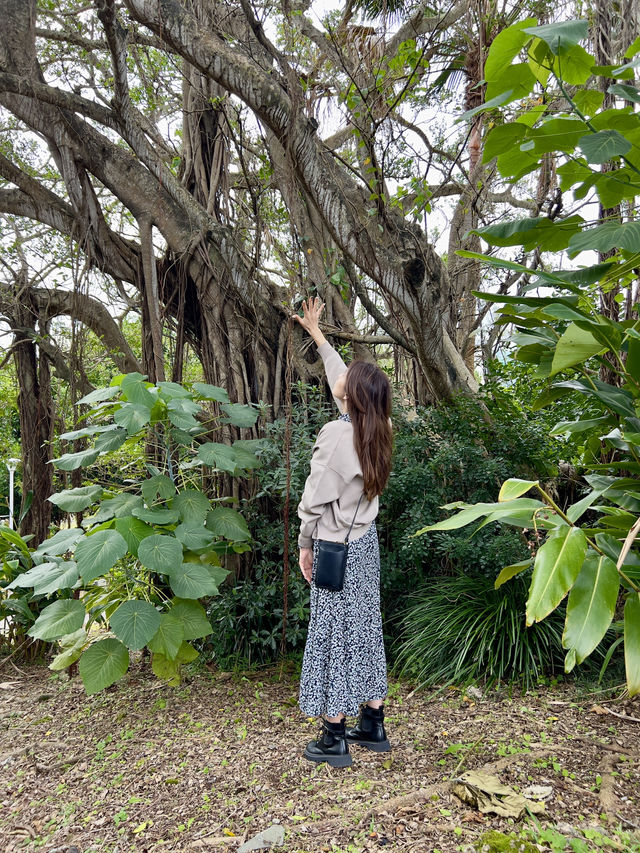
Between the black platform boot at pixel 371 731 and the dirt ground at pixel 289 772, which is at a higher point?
the black platform boot at pixel 371 731

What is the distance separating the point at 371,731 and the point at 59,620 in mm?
1361

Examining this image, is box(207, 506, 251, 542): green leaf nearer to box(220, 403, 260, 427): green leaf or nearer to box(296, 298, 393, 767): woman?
box(220, 403, 260, 427): green leaf

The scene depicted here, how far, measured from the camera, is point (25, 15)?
333 cm

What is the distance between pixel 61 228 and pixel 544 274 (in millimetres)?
3283

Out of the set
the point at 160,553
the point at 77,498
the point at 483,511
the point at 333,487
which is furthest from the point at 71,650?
the point at 483,511

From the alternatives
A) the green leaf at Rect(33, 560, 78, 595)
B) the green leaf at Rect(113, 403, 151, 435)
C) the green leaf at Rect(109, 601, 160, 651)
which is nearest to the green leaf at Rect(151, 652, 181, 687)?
the green leaf at Rect(109, 601, 160, 651)

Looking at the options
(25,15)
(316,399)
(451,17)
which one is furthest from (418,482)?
(451,17)

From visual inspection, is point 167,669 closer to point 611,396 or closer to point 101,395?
point 101,395

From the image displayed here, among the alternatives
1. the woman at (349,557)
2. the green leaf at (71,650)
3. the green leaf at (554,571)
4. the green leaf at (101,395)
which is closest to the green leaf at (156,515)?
the green leaf at (101,395)

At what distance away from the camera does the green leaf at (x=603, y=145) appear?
1303 mm

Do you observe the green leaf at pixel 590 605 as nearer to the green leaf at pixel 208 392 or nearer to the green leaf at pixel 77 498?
the green leaf at pixel 208 392

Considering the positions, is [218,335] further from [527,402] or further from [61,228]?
[527,402]

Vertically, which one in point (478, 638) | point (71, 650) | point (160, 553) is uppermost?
point (160, 553)

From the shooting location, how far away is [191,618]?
8.31ft
